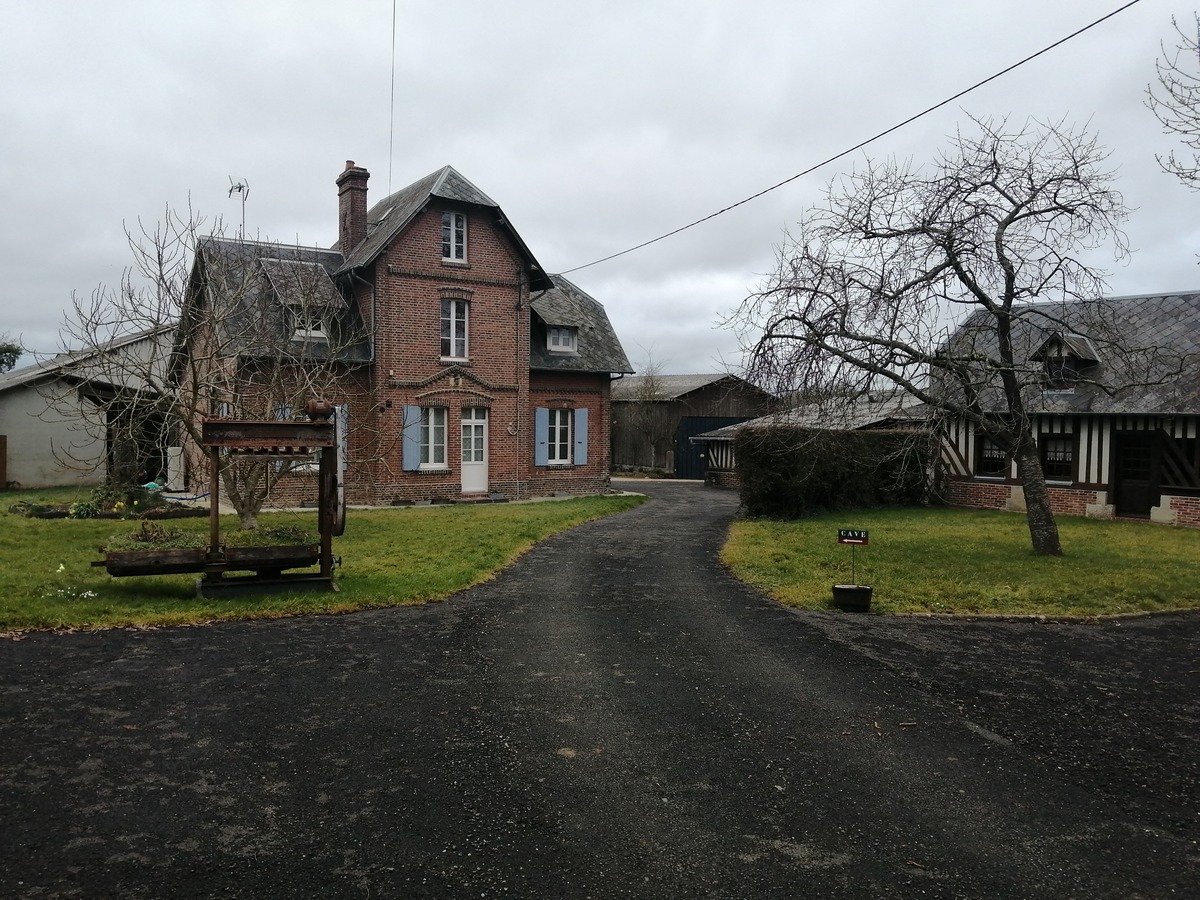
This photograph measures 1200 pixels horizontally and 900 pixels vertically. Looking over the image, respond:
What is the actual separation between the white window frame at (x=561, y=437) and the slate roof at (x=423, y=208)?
12.8ft

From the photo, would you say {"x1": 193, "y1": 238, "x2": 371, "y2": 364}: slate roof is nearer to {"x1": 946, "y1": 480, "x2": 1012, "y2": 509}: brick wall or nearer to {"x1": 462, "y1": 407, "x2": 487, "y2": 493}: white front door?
{"x1": 462, "y1": 407, "x2": 487, "y2": 493}: white front door

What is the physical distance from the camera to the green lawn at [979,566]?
11359mm

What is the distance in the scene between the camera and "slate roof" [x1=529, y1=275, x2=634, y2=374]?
26.4 meters

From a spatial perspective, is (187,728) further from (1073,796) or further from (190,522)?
(190,522)

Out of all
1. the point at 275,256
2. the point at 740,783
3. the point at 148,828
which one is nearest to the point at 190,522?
the point at 275,256

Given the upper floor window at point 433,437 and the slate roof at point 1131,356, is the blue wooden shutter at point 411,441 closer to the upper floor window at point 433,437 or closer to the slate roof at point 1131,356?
the upper floor window at point 433,437

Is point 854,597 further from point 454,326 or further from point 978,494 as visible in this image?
point 454,326

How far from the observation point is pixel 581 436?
2681 centimetres

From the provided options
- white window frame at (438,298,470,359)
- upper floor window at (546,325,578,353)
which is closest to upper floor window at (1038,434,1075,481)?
upper floor window at (546,325,578,353)

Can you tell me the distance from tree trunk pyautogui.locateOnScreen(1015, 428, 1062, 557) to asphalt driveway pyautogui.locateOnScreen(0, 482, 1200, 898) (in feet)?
15.4

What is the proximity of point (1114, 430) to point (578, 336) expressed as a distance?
1496cm

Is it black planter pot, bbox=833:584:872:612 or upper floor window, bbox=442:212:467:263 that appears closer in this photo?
black planter pot, bbox=833:584:872:612

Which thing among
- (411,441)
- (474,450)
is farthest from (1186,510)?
(411,441)

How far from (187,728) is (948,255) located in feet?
39.8
